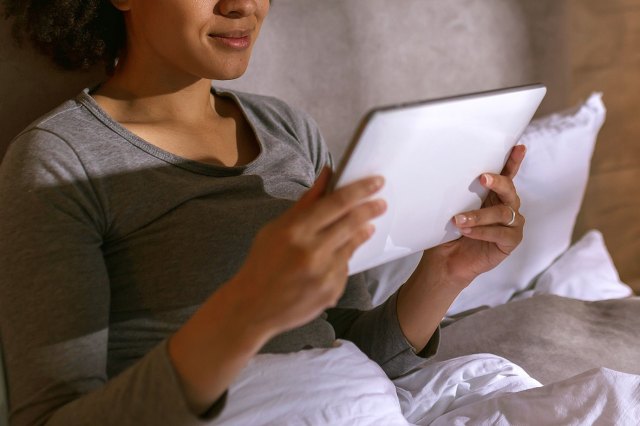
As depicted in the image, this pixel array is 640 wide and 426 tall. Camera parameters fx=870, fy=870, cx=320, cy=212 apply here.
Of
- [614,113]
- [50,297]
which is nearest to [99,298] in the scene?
[50,297]

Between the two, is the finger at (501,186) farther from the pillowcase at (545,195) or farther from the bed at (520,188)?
the pillowcase at (545,195)

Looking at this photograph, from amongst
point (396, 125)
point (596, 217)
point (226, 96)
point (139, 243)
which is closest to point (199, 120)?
point (226, 96)

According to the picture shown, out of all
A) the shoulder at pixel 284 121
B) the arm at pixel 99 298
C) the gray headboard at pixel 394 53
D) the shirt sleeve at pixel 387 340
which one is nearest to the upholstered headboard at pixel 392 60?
the gray headboard at pixel 394 53

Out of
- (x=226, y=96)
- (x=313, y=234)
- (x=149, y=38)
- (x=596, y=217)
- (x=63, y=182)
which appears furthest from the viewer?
→ (x=596, y=217)

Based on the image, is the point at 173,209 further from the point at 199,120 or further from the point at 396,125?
the point at 396,125

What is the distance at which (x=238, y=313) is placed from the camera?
2.27ft

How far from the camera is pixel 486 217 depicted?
945 mm

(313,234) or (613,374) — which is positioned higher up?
(313,234)

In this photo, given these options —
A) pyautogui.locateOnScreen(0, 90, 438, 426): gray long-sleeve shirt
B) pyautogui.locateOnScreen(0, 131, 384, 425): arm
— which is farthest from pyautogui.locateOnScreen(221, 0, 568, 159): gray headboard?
pyautogui.locateOnScreen(0, 131, 384, 425): arm

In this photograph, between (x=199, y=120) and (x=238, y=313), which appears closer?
(x=238, y=313)

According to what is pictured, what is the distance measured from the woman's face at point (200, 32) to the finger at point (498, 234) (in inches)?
13.3

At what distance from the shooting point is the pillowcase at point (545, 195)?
1.49 m

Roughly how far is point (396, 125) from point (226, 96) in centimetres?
54

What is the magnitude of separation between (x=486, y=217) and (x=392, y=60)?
69 centimetres
